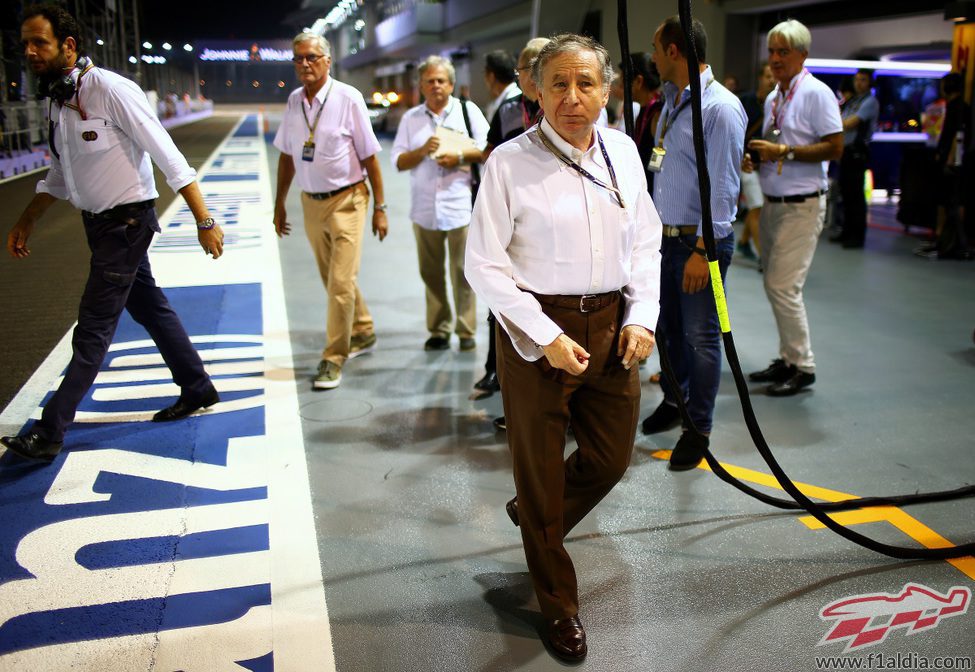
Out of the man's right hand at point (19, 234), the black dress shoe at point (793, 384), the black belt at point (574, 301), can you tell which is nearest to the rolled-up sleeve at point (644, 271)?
the black belt at point (574, 301)

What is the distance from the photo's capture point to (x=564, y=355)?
2.32 meters

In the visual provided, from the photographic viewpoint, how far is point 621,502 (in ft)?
11.5

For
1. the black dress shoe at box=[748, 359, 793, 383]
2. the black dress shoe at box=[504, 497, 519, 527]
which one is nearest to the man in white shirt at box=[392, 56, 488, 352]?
the black dress shoe at box=[748, 359, 793, 383]

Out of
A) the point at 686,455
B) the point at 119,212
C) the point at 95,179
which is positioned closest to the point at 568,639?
the point at 686,455

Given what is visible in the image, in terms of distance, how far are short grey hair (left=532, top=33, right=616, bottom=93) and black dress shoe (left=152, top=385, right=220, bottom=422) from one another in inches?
112

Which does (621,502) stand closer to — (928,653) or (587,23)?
(928,653)

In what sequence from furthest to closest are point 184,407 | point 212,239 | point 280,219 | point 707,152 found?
1. point 280,219
2. point 184,407
3. point 212,239
4. point 707,152

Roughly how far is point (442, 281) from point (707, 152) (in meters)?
2.53

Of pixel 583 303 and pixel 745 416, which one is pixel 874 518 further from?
pixel 583 303

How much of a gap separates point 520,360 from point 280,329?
4.08 meters

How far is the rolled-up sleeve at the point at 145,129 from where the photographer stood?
149 inches

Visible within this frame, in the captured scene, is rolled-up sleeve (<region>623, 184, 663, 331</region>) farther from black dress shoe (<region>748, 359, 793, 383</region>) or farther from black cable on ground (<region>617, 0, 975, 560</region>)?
black dress shoe (<region>748, 359, 793, 383</region>)

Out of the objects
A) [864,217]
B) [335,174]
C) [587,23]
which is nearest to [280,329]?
[335,174]

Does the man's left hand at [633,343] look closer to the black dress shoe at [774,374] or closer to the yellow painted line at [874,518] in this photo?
the yellow painted line at [874,518]
